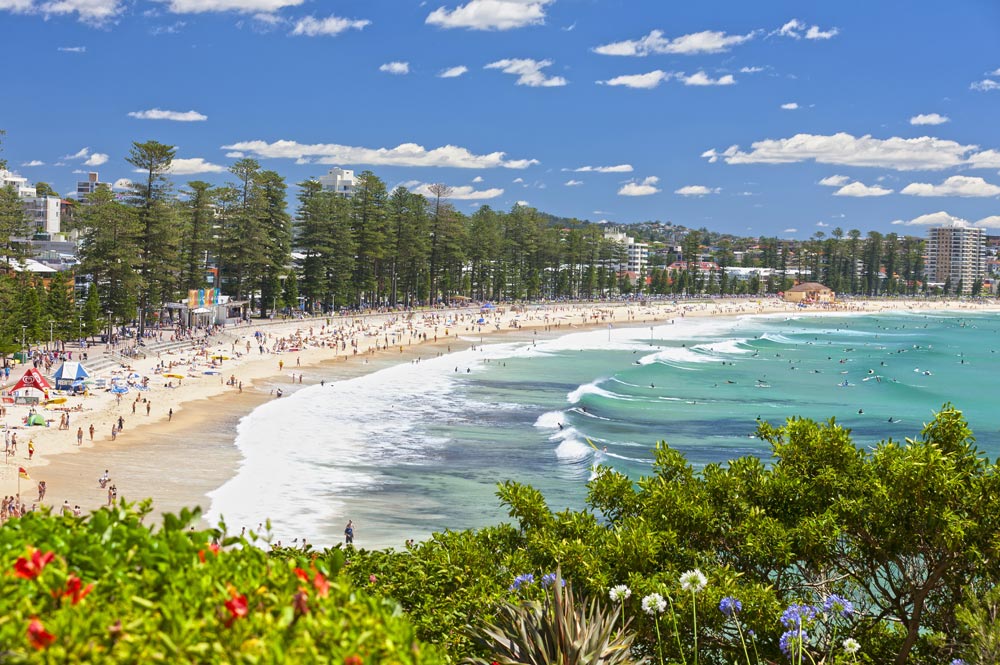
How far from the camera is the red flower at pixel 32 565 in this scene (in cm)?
364

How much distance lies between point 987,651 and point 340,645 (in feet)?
14.4

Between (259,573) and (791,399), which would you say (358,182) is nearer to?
(791,399)

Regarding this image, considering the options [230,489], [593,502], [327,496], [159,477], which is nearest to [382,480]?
[327,496]

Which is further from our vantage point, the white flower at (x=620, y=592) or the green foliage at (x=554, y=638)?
the white flower at (x=620, y=592)

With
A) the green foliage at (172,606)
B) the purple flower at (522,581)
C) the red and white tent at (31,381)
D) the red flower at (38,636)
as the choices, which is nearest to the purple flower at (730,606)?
the purple flower at (522,581)

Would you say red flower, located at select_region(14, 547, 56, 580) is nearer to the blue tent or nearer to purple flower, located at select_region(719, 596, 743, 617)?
purple flower, located at select_region(719, 596, 743, 617)

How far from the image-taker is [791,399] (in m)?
44.8

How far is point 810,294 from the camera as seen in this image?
155m

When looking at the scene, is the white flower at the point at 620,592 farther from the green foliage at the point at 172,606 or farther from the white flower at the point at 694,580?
the green foliage at the point at 172,606

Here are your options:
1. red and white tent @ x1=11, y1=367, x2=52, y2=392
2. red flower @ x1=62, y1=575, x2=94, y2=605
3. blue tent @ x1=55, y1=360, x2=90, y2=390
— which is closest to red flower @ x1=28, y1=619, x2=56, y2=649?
red flower @ x1=62, y1=575, x2=94, y2=605

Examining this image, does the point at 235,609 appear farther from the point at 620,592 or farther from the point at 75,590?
the point at 620,592

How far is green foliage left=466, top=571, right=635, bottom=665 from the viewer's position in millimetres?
6074

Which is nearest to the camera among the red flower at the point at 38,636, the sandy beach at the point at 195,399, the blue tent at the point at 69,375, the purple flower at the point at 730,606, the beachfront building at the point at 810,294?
the red flower at the point at 38,636

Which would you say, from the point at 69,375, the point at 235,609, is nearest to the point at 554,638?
the point at 235,609
